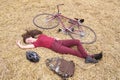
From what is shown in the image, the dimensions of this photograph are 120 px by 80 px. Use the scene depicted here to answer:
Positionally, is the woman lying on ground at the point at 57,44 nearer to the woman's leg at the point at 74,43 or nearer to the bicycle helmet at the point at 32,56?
the woman's leg at the point at 74,43

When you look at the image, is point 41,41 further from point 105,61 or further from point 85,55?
point 105,61

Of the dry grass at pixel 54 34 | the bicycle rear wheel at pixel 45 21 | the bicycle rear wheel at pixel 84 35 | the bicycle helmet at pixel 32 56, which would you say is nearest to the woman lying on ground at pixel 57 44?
the dry grass at pixel 54 34

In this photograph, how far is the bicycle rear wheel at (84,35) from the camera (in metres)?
6.32

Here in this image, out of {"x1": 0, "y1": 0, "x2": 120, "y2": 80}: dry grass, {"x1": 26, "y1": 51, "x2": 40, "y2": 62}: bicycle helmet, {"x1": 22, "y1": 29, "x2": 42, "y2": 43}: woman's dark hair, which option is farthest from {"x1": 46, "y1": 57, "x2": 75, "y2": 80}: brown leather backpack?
{"x1": 22, "y1": 29, "x2": 42, "y2": 43}: woman's dark hair

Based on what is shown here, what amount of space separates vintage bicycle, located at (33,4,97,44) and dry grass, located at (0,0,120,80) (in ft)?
0.64

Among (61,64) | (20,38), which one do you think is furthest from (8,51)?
(61,64)

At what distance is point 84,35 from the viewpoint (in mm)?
6477

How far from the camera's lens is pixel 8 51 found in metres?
5.58

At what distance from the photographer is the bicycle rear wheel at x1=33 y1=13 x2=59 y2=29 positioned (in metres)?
6.61

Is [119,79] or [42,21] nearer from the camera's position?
[119,79]

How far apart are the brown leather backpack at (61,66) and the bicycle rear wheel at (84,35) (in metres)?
1.13

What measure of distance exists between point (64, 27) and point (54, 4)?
1.52m

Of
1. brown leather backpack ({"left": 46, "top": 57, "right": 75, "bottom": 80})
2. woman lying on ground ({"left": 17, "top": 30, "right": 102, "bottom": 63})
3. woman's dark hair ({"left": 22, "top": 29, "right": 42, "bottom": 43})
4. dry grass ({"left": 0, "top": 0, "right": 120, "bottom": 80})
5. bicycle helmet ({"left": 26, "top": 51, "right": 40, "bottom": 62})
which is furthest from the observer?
woman's dark hair ({"left": 22, "top": 29, "right": 42, "bottom": 43})

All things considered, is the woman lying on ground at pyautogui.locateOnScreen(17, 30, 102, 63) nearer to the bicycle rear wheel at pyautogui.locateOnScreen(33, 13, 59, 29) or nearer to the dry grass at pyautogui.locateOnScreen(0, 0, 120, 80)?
the dry grass at pyautogui.locateOnScreen(0, 0, 120, 80)
